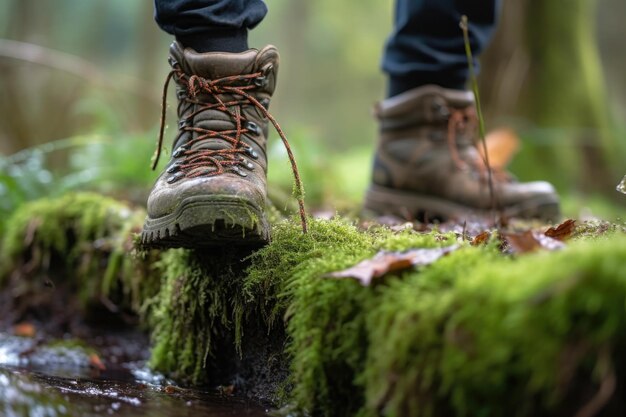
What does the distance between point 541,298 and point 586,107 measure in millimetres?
6867

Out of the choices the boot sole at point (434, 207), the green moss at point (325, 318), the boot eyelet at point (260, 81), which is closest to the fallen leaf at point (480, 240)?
the green moss at point (325, 318)

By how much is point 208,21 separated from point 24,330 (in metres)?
2.12

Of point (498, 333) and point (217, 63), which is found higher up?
point (217, 63)

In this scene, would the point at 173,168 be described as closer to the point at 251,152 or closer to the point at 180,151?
the point at 180,151

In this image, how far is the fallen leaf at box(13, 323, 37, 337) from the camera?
330 centimetres

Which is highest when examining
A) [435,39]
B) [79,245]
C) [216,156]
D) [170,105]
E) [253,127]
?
[435,39]

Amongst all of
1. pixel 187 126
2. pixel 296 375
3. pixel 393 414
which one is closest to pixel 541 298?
pixel 393 414

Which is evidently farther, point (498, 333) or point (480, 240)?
point (480, 240)

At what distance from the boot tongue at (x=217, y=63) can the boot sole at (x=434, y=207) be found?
151 centimetres

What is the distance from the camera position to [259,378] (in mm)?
2088

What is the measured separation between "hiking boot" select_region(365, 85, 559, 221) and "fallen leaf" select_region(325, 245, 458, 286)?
72.1 inches

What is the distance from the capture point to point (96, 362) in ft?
8.84

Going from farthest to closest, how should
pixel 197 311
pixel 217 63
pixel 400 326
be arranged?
pixel 197 311 < pixel 217 63 < pixel 400 326

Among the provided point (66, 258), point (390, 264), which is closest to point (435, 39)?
point (390, 264)
